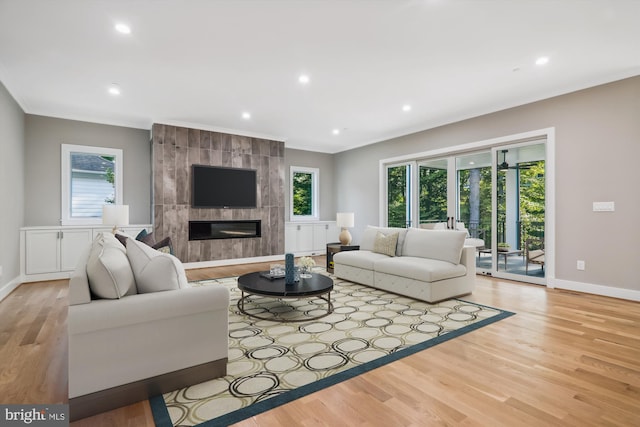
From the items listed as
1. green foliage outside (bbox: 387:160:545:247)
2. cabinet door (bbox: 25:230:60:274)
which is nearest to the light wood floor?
green foliage outside (bbox: 387:160:545:247)

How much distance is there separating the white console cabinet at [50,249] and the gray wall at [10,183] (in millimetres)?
143

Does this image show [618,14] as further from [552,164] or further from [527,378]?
[527,378]

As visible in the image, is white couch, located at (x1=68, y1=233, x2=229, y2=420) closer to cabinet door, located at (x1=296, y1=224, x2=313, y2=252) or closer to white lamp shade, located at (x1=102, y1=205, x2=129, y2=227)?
white lamp shade, located at (x1=102, y1=205, x2=129, y2=227)

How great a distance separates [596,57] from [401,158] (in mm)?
3684

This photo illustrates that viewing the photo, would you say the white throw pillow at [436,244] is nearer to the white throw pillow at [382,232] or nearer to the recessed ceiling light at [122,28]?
the white throw pillow at [382,232]

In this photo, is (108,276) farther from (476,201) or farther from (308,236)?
(308,236)

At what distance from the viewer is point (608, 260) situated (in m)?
4.12

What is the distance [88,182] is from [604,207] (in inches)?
322

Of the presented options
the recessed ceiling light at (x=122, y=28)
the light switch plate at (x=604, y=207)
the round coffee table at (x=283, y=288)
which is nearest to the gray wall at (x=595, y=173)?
the light switch plate at (x=604, y=207)

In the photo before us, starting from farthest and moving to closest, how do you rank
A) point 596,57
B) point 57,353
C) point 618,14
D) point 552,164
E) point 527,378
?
1. point 552,164
2. point 596,57
3. point 618,14
4. point 57,353
5. point 527,378

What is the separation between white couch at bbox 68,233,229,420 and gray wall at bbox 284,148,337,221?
20.1ft

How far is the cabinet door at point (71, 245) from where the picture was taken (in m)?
5.36

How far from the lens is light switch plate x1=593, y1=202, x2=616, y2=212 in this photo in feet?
13.4

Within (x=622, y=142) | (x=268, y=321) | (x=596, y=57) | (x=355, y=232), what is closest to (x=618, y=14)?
(x=596, y=57)
